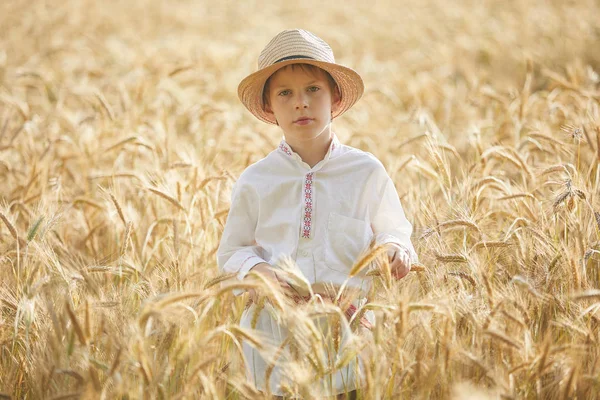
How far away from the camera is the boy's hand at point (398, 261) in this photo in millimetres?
1781

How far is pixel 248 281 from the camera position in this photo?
1.37 metres

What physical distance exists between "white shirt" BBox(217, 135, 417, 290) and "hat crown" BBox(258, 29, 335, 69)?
29 cm

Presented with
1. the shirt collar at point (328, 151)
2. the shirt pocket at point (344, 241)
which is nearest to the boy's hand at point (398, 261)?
the shirt pocket at point (344, 241)

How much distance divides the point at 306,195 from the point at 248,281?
0.61m

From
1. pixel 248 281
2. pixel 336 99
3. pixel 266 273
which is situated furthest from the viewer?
pixel 336 99

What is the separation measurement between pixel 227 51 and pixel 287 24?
387 cm

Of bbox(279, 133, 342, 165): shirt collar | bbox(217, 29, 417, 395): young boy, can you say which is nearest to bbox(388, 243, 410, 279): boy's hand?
bbox(217, 29, 417, 395): young boy

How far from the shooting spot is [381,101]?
5934 mm

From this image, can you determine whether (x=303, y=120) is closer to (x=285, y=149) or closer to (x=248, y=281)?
(x=285, y=149)

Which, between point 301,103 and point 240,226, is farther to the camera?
point 240,226

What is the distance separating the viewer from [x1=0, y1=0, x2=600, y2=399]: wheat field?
58.1 inches

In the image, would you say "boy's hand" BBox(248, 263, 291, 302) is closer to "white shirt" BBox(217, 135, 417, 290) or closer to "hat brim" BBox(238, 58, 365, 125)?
"white shirt" BBox(217, 135, 417, 290)

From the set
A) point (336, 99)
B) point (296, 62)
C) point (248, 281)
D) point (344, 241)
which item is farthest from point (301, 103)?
point (248, 281)

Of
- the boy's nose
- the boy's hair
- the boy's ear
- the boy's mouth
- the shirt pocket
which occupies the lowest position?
the shirt pocket
